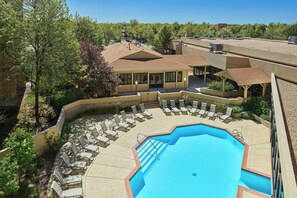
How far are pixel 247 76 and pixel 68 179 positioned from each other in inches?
813

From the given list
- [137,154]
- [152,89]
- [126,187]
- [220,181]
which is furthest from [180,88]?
[126,187]

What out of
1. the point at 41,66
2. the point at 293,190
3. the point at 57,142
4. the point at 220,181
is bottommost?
the point at 220,181

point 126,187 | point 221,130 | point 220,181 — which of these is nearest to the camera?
point 126,187

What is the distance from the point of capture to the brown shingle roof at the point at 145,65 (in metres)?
28.0

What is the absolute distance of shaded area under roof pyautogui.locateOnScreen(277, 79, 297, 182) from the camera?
8.66m

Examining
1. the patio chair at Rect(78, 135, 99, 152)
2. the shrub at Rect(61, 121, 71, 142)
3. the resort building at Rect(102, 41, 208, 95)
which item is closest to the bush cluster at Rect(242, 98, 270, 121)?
the resort building at Rect(102, 41, 208, 95)

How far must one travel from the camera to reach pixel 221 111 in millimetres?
24406

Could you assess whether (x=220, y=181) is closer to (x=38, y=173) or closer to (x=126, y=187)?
(x=126, y=187)

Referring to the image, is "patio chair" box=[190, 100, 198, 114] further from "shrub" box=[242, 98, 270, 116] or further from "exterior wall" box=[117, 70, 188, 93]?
"exterior wall" box=[117, 70, 188, 93]

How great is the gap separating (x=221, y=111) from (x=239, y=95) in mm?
4188

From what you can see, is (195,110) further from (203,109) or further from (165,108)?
(165,108)

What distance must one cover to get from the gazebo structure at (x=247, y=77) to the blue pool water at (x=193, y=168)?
6.57 metres

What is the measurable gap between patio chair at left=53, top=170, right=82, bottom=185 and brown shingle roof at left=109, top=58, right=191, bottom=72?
15.7 meters

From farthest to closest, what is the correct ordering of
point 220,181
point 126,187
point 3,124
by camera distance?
point 3,124
point 220,181
point 126,187
